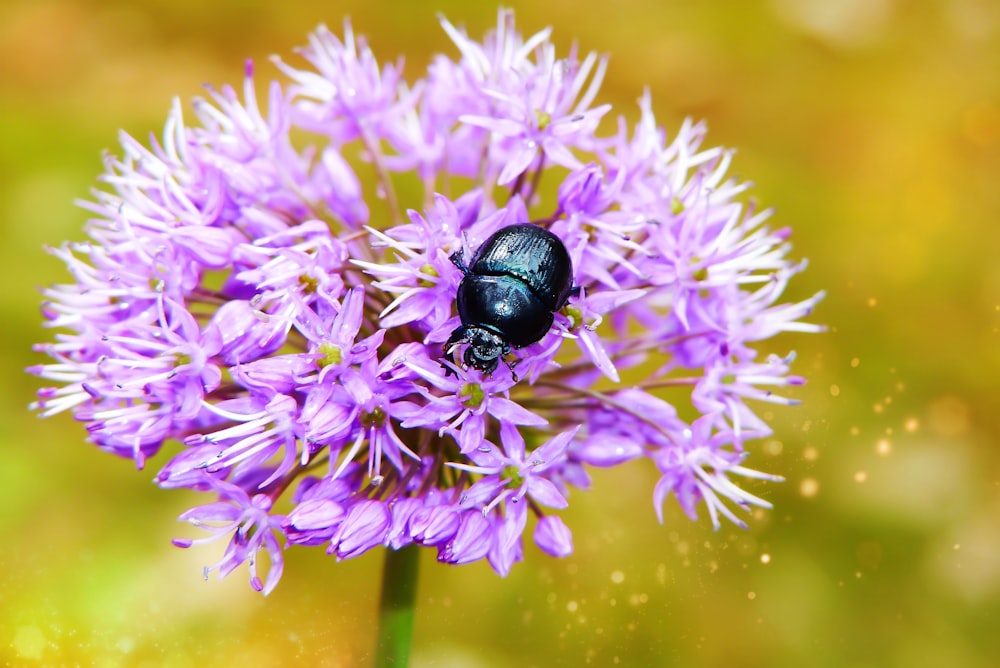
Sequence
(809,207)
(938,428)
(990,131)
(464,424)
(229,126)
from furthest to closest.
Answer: (990,131), (809,207), (938,428), (229,126), (464,424)

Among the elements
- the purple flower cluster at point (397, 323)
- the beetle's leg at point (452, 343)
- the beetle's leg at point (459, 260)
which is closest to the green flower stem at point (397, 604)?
the purple flower cluster at point (397, 323)

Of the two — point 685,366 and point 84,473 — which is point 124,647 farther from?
point 685,366

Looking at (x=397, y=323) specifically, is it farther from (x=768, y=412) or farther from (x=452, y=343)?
(x=768, y=412)

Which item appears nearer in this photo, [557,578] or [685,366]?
[685,366]

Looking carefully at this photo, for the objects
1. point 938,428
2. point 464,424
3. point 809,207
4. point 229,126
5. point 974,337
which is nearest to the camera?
point 464,424

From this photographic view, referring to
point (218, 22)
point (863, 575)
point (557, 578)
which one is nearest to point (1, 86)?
point (218, 22)

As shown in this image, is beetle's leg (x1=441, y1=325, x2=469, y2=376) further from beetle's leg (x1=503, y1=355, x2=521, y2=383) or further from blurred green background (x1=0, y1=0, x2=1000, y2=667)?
blurred green background (x1=0, y1=0, x2=1000, y2=667)

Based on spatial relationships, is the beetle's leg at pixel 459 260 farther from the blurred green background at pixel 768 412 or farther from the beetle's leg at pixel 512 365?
the blurred green background at pixel 768 412
